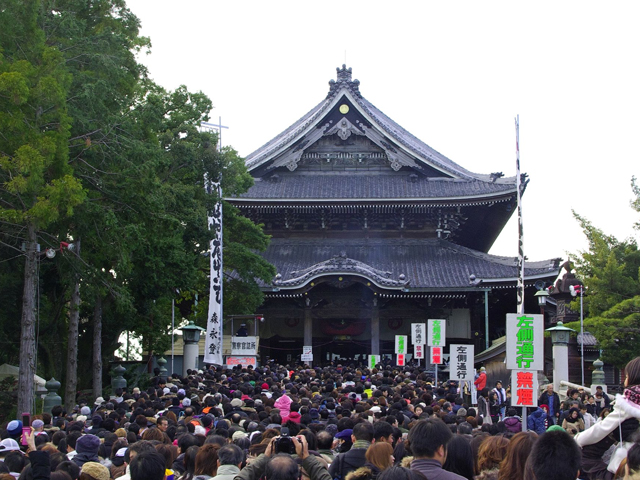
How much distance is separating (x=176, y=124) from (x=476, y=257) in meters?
16.6

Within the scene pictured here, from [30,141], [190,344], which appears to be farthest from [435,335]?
[30,141]

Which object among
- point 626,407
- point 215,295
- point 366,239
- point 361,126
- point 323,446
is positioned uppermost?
point 361,126

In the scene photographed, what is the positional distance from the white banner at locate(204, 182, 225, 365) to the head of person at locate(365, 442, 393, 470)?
1603 cm

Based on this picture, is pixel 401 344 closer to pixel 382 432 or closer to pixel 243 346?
pixel 243 346

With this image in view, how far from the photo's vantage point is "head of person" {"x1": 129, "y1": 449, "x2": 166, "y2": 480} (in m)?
5.79

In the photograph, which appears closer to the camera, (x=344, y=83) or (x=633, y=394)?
(x=633, y=394)

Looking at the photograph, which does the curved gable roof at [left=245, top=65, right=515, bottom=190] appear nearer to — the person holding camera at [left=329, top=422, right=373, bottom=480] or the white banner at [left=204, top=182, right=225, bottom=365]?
the white banner at [left=204, top=182, right=225, bottom=365]

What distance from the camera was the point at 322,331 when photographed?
33906 mm

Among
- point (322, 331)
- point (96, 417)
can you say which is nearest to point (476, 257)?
point (322, 331)

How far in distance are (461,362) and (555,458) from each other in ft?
45.2

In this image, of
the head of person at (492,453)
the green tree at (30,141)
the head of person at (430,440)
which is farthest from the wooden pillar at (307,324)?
the head of person at (430,440)

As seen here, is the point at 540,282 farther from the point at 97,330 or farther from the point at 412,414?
the point at 412,414

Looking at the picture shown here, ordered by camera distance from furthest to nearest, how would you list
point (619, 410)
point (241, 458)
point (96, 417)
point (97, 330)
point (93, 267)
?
1. point (97, 330)
2. point (93, 267)
3. point (96, 417)
4. point (241, 458)
5. point (619, 410)

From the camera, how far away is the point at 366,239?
35.6 metres
